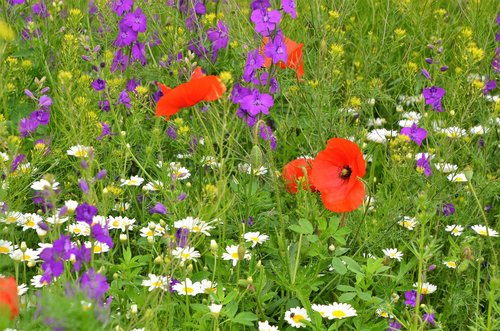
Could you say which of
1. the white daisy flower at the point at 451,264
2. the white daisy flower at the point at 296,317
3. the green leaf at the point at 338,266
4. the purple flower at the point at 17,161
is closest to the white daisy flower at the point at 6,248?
the purple flower at the point at 17,161

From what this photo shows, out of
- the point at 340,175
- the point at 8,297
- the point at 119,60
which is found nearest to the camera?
the point at 8,297

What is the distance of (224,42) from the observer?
3.40 metres

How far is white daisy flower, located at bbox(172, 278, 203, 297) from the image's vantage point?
224 cm

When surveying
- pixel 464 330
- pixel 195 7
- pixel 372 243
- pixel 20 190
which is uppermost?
pixel 195 7

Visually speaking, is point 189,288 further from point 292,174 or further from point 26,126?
point 26,126

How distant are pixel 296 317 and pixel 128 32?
5.05ft

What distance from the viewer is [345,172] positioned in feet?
8.79

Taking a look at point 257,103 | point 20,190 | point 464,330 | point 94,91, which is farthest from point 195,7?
point 464,330

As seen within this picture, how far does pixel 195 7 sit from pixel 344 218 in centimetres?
123

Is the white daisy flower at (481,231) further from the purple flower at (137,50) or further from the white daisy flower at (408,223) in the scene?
the purple flower at (137,50)

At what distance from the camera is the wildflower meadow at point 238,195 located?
2.17 meters

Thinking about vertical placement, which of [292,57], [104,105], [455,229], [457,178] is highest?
[292,57]

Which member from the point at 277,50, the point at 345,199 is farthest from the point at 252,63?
the point at 345,199

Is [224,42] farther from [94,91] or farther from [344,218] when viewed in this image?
[344,218]
